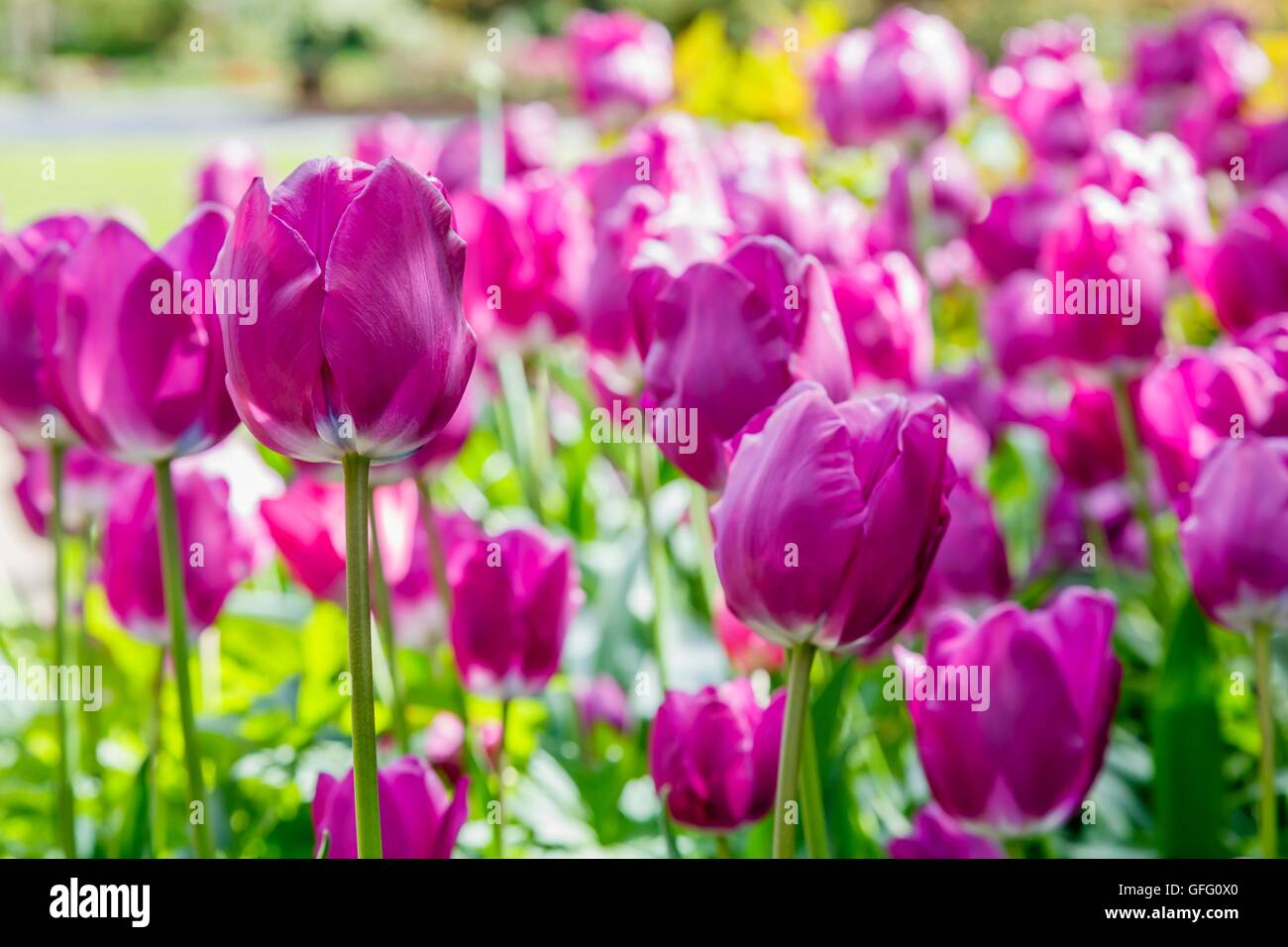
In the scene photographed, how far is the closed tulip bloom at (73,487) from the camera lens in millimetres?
1168

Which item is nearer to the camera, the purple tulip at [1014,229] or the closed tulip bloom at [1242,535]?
the closed tulip bloom at [1242,535]

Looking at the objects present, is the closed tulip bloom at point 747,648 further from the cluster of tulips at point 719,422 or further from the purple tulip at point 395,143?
the purple tulip at point 395,143

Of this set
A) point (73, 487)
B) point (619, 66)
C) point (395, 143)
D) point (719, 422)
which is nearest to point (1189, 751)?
point (719, 422)

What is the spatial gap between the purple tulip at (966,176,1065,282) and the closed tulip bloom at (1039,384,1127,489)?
0.27 metres

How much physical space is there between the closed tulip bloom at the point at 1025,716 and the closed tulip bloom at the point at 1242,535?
57 millimetres

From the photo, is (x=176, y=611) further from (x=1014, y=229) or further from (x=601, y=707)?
(x=1014, y=229)

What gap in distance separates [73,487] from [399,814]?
67 cm

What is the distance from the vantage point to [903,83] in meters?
1.58

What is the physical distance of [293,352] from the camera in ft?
1.74

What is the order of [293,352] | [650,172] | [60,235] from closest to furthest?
[293,352] → [60,235] → [650,172]

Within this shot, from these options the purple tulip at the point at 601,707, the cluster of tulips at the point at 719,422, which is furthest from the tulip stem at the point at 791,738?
the purple tulip at the point at 601,707
